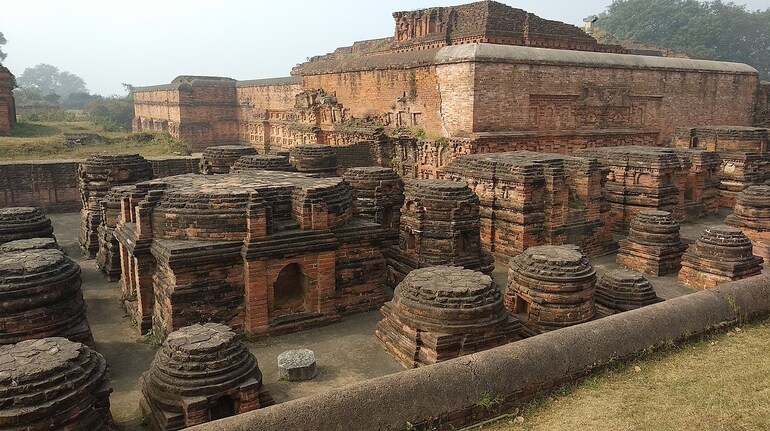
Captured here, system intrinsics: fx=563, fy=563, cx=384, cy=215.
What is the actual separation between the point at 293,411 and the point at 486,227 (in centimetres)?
767

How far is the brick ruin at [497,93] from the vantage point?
1379 cm

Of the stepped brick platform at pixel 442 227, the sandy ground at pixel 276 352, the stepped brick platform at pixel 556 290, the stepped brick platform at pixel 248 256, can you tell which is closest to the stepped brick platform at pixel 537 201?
the stepped brick platform at pixel 442 227

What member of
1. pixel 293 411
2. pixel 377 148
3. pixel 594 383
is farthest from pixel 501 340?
pixel 377 148

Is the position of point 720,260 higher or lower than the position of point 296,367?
higher

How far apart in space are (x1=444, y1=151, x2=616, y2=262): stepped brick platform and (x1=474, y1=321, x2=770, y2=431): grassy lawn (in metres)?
4.74

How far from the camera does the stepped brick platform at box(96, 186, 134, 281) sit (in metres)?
10.2

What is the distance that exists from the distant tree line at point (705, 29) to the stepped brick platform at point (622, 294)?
136ft

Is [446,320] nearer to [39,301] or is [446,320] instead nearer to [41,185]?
[39,301]

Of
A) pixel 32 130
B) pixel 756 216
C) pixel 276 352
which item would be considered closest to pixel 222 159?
pixel 276 352

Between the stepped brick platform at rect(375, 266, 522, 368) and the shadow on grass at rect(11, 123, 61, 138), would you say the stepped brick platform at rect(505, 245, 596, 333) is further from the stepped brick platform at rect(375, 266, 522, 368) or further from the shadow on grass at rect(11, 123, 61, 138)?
the shadow on grass at rect(11, 123, 61, 138)

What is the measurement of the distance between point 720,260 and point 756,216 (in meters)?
2.79

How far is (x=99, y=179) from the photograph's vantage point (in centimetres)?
1165

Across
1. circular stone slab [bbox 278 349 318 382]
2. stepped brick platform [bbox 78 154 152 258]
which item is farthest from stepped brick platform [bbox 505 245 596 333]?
stepped brick platform [bbox 78 154 152 258]

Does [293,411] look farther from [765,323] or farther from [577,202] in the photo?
[577,202]
